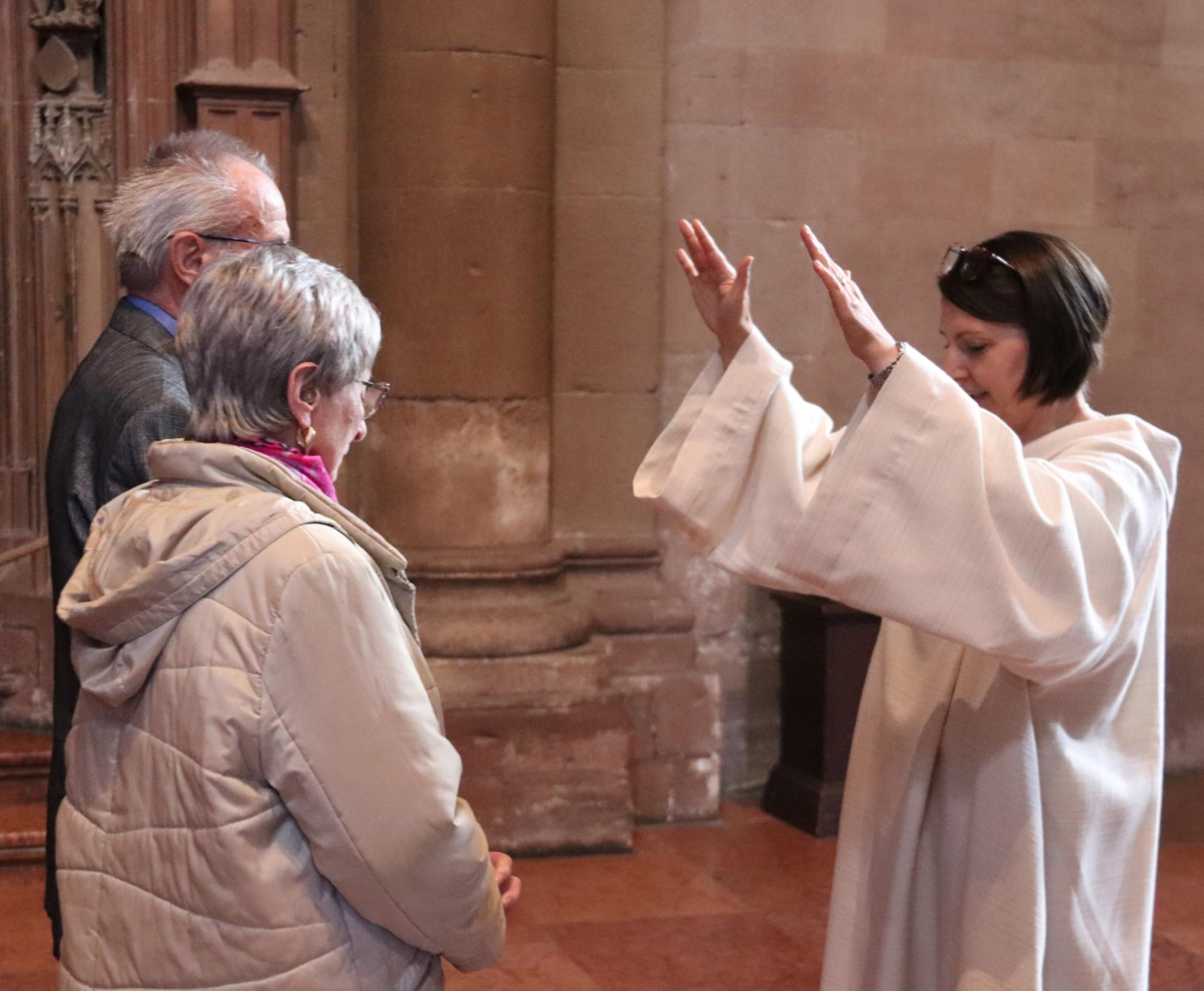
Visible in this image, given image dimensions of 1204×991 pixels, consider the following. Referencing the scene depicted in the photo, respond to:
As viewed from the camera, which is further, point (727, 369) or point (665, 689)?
point (665, 689)

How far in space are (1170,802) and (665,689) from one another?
73.0 inches

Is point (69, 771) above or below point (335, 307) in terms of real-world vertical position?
below

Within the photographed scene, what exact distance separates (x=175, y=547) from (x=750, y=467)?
76 centimetres

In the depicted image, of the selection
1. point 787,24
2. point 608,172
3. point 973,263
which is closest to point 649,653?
point 608,172

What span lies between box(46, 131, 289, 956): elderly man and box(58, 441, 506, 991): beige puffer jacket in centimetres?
63

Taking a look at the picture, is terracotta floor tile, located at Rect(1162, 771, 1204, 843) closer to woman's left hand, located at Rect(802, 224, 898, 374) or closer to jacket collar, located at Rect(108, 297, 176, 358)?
woman's left hand, located at Rect(802, 224, 898, 374)

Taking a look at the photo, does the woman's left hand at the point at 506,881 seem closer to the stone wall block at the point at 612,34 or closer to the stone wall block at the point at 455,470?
the stone wall block at the point at 455,470

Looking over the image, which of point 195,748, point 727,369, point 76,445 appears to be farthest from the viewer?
point 76,445

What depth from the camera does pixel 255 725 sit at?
157 centimetres

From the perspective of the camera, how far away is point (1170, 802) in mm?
5262

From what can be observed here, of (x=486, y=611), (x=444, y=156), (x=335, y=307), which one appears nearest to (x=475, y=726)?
(x=486, y=611)

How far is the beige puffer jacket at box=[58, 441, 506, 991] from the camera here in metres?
1.57

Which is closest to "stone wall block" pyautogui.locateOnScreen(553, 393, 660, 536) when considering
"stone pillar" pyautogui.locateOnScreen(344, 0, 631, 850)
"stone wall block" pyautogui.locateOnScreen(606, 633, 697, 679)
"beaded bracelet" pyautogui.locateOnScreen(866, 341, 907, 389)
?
"stone pillar" pyautogui.locateOnScreen(344, 0, 631, 850)

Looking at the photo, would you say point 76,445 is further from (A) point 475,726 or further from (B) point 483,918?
(A) point 475,726
